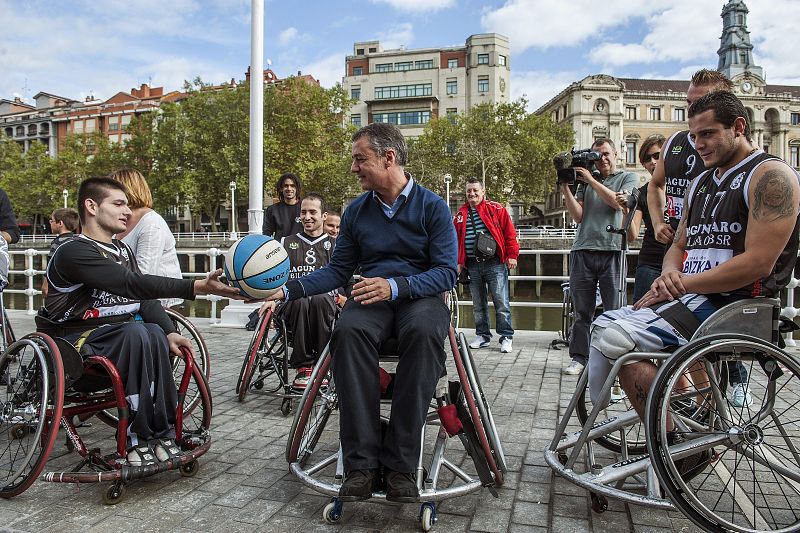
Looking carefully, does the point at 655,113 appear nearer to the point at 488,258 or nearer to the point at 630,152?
the point at 630,152

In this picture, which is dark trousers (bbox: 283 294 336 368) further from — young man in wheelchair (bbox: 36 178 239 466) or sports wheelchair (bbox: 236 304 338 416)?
young man in wheelchair (bbox: 36 178 239 466)

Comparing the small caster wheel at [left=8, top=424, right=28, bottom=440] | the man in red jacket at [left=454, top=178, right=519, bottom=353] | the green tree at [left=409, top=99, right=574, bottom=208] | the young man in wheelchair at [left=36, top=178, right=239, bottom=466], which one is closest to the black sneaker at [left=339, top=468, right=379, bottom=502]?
the young man in wheelchair at [left=36, top=178, right=239, bottom=466]

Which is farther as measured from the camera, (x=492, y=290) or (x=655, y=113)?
(x=655, y=113)

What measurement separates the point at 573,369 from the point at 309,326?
112 inches

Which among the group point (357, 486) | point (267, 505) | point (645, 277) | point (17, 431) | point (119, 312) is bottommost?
point (267, 505)

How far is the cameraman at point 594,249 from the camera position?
6.03 metres

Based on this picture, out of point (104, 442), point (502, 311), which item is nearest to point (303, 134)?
point (502, 311)

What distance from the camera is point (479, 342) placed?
7852 mm

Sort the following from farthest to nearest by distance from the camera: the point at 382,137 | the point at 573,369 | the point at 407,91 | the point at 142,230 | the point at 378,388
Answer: the point at 407,91 < the point at 573,369 < the point at 142,230 < the point at 382,137 < the point at 378,388

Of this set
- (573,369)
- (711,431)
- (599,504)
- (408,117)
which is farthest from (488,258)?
(408,117)

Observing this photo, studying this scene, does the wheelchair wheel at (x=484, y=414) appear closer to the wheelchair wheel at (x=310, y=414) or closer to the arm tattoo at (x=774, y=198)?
the wheelchair wheel at (x=310, y=414)

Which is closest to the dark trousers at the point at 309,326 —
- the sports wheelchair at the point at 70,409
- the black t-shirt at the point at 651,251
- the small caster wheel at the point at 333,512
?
the sports wheelchair at the point at 70,409

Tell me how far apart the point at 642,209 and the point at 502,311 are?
249 centimetres

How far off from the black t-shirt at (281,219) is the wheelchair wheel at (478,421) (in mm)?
4616
